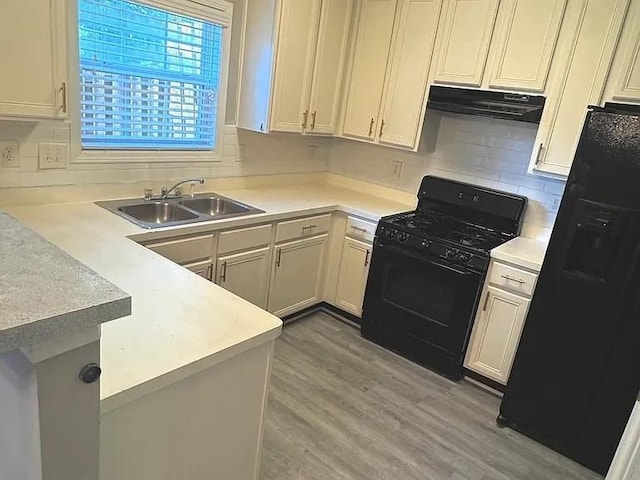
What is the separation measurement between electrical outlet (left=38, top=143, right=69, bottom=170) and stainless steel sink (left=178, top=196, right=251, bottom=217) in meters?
0.76

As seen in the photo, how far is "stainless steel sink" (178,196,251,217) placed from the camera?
9.91ft

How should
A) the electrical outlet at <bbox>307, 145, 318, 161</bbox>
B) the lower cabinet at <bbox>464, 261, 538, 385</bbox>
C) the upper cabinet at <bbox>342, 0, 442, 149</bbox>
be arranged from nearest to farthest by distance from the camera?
the lower cabinet at <bbox>464, 261, 538, 385</bbox> < the upper cabinet at <bbox>342, 0, 442, 149</bbox> < the electrical outlet at <bbox>307, 145, 318, 161</bbox>

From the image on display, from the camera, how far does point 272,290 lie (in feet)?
10.5

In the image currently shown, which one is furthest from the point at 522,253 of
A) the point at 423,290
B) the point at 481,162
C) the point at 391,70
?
the point at 391,70

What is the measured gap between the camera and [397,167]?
12.1ft

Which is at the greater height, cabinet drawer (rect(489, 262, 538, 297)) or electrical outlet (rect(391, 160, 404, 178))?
electrical outlet (rect(391, 160, 404, 178))

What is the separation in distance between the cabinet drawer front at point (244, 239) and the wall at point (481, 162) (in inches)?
50.4

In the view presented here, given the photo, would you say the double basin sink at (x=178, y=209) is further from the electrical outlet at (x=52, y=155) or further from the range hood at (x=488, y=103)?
the range hood at (x=488, y=103)

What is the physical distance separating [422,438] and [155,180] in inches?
86.7

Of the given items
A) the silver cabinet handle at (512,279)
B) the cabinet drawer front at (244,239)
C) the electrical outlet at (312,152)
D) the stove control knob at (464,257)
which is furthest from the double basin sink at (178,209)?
the silver cabinet handle at (512,279)

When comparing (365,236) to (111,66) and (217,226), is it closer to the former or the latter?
(217,226)

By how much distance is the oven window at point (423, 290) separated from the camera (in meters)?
2.90

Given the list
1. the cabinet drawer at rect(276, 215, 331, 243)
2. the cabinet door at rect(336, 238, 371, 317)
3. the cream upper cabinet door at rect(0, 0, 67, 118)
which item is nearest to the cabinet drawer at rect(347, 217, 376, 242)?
the cabinet door at rect(336, 238, 371, 317)

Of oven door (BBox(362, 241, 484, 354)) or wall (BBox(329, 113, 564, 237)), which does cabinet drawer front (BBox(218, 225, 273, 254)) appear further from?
wall (BBox(329, 113, 564, 237))
